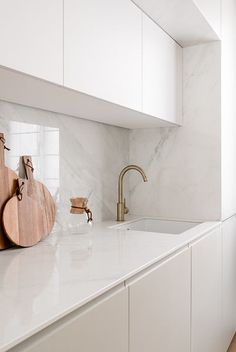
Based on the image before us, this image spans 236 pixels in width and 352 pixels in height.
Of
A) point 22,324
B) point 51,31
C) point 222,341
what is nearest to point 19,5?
point 51,31

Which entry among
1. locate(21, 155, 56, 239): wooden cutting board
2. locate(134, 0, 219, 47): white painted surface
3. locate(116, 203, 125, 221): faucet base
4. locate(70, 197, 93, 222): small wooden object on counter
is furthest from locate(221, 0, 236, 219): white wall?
locate(21, 155, 56, 239): wooden cutting board

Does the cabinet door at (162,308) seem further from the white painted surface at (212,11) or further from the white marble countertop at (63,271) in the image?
the white painted surface at (212,11)

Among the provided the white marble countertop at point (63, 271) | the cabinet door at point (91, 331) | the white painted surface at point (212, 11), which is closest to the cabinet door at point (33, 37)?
the white marble countertop at point (63, 271)

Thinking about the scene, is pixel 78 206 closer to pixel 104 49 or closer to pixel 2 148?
pixel 2 148

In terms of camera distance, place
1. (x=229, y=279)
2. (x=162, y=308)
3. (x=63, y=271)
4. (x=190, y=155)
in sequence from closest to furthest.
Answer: (x=63, y=271) → (x=162, y=308) → (x=190, y=155) → (x=229, y=279)

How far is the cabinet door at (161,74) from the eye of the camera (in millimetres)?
1854

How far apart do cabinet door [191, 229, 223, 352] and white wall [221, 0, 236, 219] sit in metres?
0.35

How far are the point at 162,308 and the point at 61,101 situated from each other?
94 cm

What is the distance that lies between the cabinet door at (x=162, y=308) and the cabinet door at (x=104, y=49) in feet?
2.43

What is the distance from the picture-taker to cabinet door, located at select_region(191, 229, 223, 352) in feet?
5.66

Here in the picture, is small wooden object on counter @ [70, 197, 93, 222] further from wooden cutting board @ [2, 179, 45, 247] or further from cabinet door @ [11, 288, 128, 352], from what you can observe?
cabinet door @ [11, 288, 128, 352]

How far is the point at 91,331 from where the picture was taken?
902mm

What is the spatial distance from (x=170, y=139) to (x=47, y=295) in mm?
1705

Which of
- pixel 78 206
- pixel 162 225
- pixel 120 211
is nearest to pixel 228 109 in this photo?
pixel 162 225
